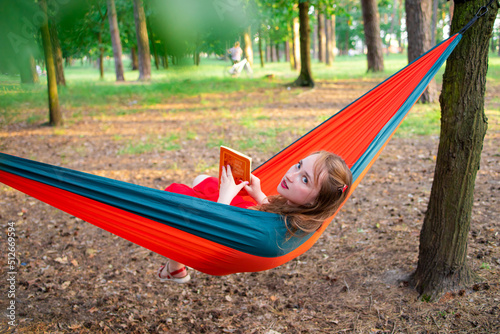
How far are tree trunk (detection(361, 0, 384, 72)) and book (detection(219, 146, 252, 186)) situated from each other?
9.08 metres

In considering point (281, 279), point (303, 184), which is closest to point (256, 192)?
point (303, 184)

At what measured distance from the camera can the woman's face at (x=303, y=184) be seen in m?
1.44

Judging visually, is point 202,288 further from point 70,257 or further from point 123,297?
point 70,257

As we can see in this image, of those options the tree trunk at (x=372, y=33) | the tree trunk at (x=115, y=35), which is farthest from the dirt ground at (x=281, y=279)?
Answer: the tree trunk at (x=372, y=33)

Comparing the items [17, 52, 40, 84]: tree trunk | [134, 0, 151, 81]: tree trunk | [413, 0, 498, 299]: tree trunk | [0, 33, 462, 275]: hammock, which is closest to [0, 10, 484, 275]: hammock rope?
[0, 33, 462, 275]: hammock

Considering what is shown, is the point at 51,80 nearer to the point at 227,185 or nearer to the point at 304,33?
the point at 227,185

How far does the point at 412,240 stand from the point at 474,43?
50.1 inches

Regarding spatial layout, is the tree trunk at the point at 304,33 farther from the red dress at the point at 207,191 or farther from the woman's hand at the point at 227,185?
the woman's hand at the point at 227,185

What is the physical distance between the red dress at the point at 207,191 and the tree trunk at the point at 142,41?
2431 mm

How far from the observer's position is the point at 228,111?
7023mm

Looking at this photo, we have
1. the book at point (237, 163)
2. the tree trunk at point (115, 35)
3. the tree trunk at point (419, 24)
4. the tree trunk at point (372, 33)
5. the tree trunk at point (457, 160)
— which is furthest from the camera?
the tree trunk at point (372, 33)

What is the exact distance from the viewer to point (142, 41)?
17.5ft

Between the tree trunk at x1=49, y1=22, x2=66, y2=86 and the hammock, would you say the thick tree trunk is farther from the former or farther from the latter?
the hammock

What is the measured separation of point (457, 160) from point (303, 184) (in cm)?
79
